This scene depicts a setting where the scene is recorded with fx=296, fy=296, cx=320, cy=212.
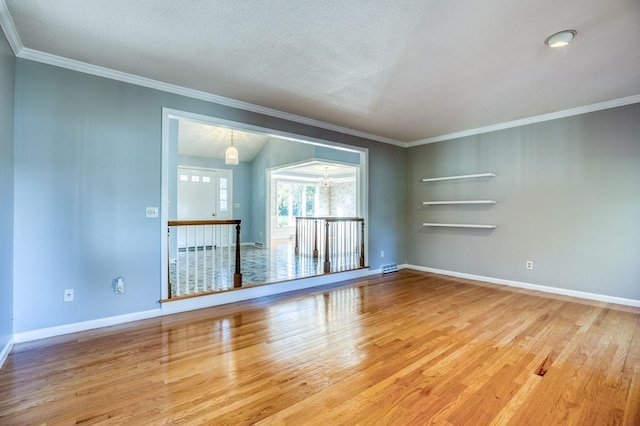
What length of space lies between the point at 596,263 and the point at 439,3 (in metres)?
3.97

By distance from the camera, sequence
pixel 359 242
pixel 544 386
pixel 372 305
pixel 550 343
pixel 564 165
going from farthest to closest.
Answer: pixel 359 242 → pixel 564 165 → pixel 372 305 → pixel 550 343 → pixel 544 386

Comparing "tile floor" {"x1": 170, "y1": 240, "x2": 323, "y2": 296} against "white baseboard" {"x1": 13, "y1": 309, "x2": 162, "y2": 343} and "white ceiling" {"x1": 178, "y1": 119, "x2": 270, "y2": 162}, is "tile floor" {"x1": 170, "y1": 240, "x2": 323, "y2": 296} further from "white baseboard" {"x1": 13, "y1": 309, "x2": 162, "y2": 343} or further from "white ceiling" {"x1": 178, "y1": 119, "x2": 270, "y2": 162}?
"white ceiling" {"x1": 178, "y1": 119, "x2": 270, "y2": 162}

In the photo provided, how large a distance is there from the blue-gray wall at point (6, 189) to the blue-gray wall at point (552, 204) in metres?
5.69

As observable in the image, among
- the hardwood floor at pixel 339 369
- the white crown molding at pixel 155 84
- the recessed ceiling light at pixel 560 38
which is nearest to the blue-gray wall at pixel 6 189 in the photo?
the white crown molding at pixel 155 84

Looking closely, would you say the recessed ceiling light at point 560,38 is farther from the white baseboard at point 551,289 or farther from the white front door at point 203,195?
the white front door at point 203,195

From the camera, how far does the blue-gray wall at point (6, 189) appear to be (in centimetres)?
225

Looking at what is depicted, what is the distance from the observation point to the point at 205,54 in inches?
104

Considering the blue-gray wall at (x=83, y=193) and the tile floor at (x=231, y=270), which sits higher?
the blue-gray wall at (x=83, y=193)

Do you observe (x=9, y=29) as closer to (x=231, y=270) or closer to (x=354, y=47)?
(x=354, y=47)

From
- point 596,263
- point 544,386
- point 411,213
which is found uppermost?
point 411,213

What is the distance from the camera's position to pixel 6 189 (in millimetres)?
2379

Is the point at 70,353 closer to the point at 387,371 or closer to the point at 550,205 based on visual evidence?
the point at 387,371

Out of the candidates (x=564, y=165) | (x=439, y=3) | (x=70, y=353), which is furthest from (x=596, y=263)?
(x=70, y=353)

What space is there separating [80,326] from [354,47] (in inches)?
141
